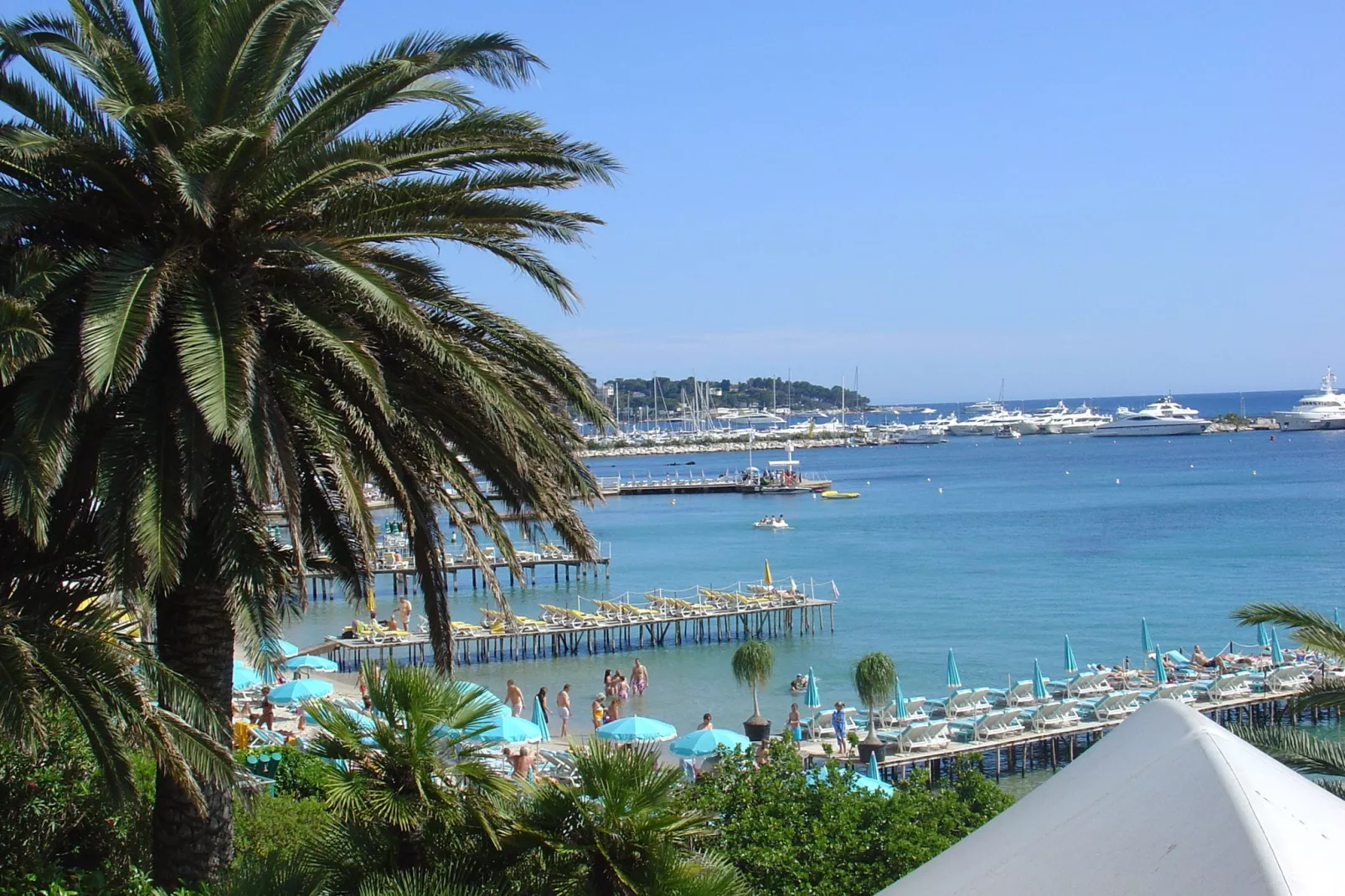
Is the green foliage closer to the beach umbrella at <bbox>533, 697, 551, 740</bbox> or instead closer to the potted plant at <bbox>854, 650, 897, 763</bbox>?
the potted plant at <bbox>854, 650, 897, 763</bbox>

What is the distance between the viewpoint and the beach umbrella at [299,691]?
25.9m

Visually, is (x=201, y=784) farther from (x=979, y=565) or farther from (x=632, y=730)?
(x=979, y=565)

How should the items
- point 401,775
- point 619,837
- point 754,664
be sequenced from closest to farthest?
1. point 619,837
2. point 401,775
3. point 754,664

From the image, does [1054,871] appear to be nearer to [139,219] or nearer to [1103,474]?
[139,219]

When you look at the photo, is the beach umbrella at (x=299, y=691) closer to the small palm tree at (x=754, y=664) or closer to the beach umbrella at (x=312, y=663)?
the beach umbrella at (x=312, y=663)

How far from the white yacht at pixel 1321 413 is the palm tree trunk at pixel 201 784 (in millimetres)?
177764

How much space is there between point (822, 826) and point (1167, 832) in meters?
6.64

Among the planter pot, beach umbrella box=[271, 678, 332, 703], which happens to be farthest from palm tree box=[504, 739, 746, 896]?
beach umbrella box=[271, 678, 332, 703]

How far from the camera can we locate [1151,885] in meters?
4.18

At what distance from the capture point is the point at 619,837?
6555 mm

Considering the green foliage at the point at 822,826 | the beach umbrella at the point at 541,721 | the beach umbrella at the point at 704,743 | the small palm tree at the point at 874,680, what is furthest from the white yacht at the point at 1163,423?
the green foliage at the point at 822,826

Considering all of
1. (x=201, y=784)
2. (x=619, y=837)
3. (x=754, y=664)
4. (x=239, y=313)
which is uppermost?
(x=239, y=313)

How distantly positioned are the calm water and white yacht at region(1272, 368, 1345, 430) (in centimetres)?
Result: 4549

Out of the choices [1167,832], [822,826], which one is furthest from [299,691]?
[1167,832]
